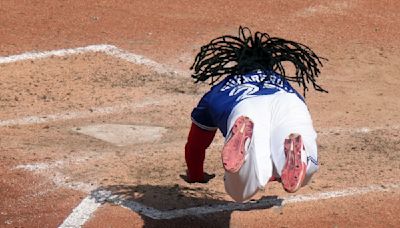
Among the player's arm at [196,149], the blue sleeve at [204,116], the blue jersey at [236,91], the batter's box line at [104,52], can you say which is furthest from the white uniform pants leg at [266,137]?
the batter's box line at [104,52]

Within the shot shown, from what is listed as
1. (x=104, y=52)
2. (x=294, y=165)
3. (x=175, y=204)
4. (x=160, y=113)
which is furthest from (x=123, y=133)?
(x=294, y=165)

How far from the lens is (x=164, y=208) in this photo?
26.2 ft

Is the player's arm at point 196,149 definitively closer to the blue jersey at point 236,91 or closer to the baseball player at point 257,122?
the baseball player at point 257,122

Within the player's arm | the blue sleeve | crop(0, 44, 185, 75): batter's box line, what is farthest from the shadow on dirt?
crop(0, 44, 185, 75): batter's box line

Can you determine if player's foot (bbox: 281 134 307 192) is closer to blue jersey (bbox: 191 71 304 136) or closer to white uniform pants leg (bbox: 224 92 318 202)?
white uniform pants leg (bbox: 224 92 318 202)

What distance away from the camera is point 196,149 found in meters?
7.70

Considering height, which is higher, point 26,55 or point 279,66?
point 279,66

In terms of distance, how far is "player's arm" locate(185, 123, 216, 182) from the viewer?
7.61 m

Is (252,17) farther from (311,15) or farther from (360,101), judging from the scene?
(360,101)

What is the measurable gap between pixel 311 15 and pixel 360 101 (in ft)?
8.87

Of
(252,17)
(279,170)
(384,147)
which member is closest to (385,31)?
(252,17)

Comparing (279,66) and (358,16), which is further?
(358,16)

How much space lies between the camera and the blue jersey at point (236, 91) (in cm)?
693

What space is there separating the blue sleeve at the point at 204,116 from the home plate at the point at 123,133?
183 cm
